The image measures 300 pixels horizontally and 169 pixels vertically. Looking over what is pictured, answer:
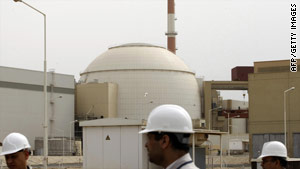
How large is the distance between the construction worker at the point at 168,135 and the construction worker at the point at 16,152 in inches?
87.4

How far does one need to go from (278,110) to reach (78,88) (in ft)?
130

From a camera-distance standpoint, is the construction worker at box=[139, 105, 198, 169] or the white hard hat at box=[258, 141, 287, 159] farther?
the white hard hat at box=[258, 141, 287, 159]

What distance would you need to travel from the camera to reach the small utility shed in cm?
2930

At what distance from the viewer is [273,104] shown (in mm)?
63875

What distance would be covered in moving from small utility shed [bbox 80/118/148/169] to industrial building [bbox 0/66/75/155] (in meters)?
49.3

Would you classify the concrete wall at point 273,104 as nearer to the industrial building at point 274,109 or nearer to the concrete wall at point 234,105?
the industrial building at point 274,109

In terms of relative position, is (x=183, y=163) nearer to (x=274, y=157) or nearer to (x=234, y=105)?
(x=274, y=157)

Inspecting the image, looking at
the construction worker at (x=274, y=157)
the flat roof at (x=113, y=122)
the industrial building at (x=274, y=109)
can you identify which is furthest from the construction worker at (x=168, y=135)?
the industrial building at (x=274, y=109)

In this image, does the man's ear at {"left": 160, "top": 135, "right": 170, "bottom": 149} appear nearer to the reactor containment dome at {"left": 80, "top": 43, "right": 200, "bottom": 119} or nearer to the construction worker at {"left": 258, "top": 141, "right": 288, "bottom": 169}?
the construction worker at {"left": 258, "top": 141, "right": 288, "bottom": 169}

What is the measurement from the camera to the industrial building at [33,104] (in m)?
80.5

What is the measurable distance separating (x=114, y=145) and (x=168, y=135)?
2602 centimetres

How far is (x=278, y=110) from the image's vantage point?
63531 mm

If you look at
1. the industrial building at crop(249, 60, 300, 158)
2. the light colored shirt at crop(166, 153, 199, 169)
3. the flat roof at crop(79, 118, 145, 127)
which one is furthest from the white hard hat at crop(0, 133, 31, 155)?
the industrial building at crop(249, 60, 300, 158)

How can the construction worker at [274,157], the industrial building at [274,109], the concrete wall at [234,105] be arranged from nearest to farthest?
the construction worker at [274,157] < the industrial building at [274,109] < the concrete wall at [234,105]
